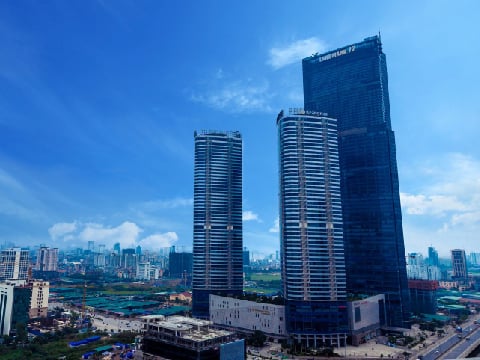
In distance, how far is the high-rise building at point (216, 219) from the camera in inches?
4759

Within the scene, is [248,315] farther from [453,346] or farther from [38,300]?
[38,300]

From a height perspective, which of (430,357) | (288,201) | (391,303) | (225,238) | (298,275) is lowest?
(430,357)

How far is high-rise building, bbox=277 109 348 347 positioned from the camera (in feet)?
299

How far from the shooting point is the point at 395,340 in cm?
9706

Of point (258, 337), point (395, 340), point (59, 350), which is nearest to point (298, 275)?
point (258, 337)

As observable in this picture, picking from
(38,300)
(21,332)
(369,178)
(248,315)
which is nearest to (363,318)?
(248,315)

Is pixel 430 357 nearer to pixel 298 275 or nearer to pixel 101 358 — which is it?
pixel 298 275

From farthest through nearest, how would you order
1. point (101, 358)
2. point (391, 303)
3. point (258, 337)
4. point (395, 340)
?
point (391, 303)
point (395, 340)
point (258, 337)
point (101, 358)

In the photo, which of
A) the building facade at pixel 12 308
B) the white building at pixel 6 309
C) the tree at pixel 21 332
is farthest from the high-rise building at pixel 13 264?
the tree at pixel 21 332

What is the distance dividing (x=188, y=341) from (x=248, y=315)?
4319 centimetres

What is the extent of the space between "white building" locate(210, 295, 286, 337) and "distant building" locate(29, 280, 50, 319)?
2322 inches

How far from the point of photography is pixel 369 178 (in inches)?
5005

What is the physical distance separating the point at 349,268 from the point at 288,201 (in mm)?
44850

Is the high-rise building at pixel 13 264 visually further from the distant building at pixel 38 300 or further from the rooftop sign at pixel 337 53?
the rooftop sign at pixel 337 53
